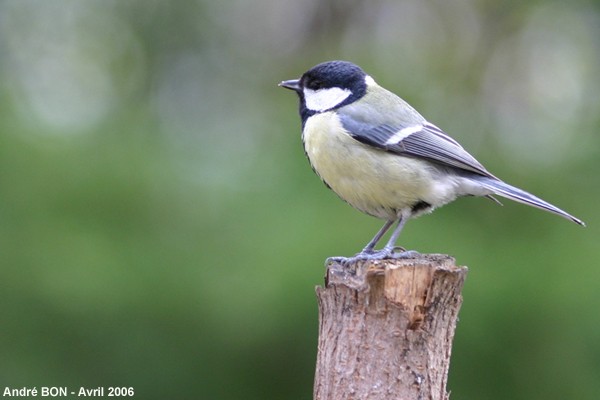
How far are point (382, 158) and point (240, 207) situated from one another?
4.98ft

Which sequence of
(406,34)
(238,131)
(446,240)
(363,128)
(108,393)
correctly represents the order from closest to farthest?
(363,128) → (108,393) → (446,240) → (238,131) → (406,34)

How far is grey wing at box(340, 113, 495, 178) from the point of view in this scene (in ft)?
10.4

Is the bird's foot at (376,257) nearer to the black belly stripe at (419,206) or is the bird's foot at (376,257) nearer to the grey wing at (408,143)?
the black belly stripe at (419,206)

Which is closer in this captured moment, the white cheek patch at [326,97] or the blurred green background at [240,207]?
the white cheek patch at [326,97]

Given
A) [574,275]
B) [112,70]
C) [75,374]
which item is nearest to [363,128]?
[574,275]

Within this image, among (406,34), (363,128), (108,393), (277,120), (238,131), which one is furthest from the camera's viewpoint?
(406,34)

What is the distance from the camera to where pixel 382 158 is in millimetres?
3145

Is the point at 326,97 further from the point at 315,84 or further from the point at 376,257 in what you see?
the point at 376,257

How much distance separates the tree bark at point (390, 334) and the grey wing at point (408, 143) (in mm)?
682

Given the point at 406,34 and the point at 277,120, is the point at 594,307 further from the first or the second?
the point at 406,34

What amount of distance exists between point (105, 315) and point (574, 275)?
86.8 inches

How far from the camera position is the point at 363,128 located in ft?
10.4

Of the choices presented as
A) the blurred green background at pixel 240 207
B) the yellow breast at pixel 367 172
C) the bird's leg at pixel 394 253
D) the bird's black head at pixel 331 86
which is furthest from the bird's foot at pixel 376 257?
the blurred green background at pixel 240 207

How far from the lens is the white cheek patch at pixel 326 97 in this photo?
332 centimetres
